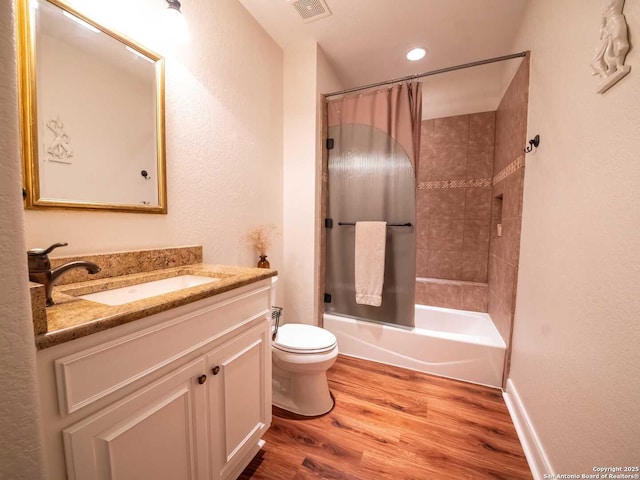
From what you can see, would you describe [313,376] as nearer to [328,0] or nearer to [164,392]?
[164,392]

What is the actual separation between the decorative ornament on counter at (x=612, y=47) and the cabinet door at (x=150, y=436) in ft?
5.04

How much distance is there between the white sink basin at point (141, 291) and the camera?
2.98 ft

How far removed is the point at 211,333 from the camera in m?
0.88

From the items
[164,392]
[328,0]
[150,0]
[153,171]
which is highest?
[328,0]

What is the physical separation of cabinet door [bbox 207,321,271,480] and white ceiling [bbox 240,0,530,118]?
1975 mm

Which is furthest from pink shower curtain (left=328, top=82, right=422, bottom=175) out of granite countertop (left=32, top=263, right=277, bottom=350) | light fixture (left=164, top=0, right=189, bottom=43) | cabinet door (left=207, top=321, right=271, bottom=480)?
cabinet door (left=207, top=321, right=271, bottom=480)

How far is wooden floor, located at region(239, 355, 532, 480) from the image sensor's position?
45.3 inches

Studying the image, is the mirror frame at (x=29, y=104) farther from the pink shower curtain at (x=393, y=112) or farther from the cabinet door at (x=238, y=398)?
the pink shower curtain at (x=393, y=112)

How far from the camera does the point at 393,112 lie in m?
1.94

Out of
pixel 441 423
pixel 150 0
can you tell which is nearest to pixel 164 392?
pixel 441 423

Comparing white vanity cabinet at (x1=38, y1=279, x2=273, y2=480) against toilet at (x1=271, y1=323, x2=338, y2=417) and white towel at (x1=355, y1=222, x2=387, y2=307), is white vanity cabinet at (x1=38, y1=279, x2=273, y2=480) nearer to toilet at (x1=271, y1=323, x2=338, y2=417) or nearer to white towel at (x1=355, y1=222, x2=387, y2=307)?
Answer: toilet at (x1=271, y1=323, x2=338, y2=417)

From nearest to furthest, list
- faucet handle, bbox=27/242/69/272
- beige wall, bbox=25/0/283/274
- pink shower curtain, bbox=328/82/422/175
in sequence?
faucet handle, bbox=27/242/69/272, beige wall, bbox=25/0/283/274, pink shower curtain, bbox=328/82/422/175

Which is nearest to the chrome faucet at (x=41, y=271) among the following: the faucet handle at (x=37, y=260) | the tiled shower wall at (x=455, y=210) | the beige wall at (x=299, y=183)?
the faucet handle at (x=37, y=260)

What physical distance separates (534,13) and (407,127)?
0.87m
